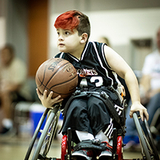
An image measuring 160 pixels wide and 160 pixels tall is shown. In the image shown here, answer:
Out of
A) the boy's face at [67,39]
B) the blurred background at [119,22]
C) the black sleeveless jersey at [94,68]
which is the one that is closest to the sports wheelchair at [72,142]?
the black sleeveless jersey at [94,68]

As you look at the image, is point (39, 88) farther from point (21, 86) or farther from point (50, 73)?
point (21, 86)

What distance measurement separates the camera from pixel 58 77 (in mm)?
1452

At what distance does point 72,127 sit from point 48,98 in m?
0.21

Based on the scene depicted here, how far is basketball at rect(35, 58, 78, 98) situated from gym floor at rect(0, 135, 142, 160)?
1037 mm

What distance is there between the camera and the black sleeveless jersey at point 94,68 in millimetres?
1540

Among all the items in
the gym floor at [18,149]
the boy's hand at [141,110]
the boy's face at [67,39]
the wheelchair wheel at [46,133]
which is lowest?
the gym floor at [18,149]

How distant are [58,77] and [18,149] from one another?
6.15 feet

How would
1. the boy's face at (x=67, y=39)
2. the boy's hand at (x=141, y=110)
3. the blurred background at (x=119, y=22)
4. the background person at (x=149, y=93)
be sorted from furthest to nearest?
the blurred background at (x=119, y=22), the background person at (x=149, y=93), the boy's face at (x=67, y=39), the boy's hand at (x=141, y=110)

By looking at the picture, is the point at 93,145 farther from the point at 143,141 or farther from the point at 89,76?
the point at 89,76

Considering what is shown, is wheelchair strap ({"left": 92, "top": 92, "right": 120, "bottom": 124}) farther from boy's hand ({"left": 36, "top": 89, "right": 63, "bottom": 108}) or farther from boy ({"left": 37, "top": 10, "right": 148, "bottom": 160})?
boy's hand ({"left": 36, "top": 89, "right": 63, "bottom": 108})

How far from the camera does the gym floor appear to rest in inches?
99.3

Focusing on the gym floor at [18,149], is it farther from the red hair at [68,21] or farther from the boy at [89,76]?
the red hair at [68,21]

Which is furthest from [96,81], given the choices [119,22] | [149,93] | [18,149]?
[119,22]

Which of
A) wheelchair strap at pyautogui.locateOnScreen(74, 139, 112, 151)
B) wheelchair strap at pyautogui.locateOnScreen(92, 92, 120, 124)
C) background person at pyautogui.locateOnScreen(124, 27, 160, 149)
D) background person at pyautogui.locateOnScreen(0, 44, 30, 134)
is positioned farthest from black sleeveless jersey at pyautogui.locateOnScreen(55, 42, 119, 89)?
background person at pyautogui.locateOnScreen(0, 44, 30, 134)
